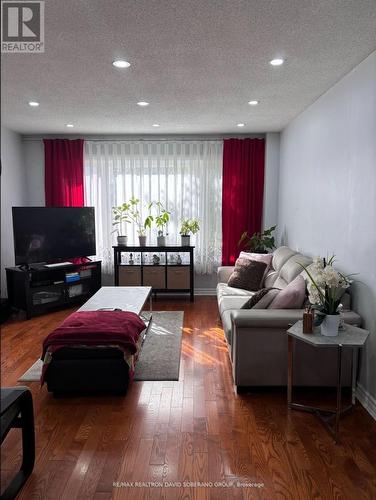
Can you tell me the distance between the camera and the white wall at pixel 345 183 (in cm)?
279

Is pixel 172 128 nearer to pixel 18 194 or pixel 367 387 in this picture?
Result: pixel 18 194

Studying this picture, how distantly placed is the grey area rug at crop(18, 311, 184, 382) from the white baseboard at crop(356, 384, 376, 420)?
1410 mm

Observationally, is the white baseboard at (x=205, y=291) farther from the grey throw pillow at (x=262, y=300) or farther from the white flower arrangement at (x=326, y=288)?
the white flower arrangement at (x=326, y=288)

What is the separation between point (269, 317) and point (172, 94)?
228 cm

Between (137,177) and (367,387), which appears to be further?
(137,177)

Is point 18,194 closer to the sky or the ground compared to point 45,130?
closer to the ground

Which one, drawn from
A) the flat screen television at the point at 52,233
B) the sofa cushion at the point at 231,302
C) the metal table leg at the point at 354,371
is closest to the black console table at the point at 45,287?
the flat screen television at the point at 52,233

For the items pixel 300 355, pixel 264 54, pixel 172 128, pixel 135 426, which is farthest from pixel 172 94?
pixel 135 426

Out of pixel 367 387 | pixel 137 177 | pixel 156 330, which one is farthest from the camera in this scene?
pixel 137 177

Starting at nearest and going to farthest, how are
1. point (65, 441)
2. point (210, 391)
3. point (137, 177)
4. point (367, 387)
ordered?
point (65, 441) → point (367, 387) → point (210, 391) → point (137, 177)

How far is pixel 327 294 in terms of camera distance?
2557mm

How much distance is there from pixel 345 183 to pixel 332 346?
1470mm

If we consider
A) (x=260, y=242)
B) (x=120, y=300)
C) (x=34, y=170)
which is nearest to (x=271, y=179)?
(x=260, y=242)

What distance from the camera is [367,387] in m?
2.82
